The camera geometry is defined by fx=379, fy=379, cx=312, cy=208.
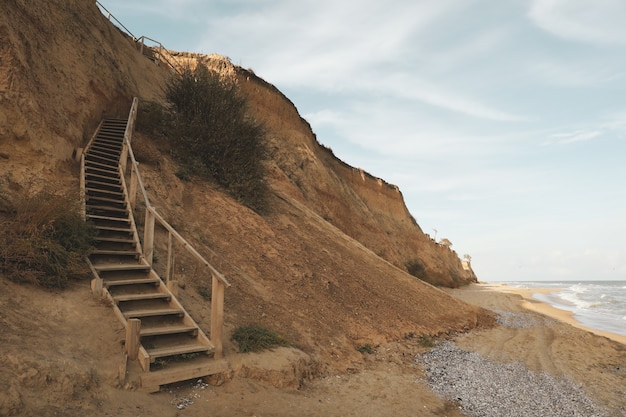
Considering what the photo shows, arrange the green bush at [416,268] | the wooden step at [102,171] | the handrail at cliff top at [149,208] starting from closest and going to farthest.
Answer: the handrail at cliff top at [149,208] < the wooden step at [102,171] < the green bush at [416,268]

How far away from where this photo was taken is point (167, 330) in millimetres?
5566

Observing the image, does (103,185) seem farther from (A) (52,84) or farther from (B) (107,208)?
(A) (52,84)

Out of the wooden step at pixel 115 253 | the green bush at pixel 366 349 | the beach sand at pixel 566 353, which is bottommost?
the beach sand at pixel 566 353

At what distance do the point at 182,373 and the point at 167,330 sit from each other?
2.44 ft

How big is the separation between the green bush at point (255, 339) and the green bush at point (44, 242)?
2.67 metres

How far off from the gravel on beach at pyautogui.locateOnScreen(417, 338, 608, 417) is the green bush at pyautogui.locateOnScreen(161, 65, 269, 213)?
22.7ft

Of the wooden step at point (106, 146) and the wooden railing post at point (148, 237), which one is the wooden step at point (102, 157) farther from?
the wooden railing post at point (148, 237)

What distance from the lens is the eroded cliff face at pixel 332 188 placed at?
20875 millimetres

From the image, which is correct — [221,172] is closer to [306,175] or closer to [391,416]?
[391,416]

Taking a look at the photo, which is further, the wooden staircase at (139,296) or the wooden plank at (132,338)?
the wooden staircase at (139,296)

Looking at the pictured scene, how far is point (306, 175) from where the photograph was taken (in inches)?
862

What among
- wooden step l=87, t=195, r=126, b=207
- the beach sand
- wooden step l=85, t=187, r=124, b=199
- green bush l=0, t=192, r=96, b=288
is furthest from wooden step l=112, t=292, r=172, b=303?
the beach sand

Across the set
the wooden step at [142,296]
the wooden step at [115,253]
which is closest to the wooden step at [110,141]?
the wooden step at [115,253]

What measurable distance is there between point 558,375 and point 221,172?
10.4 m
